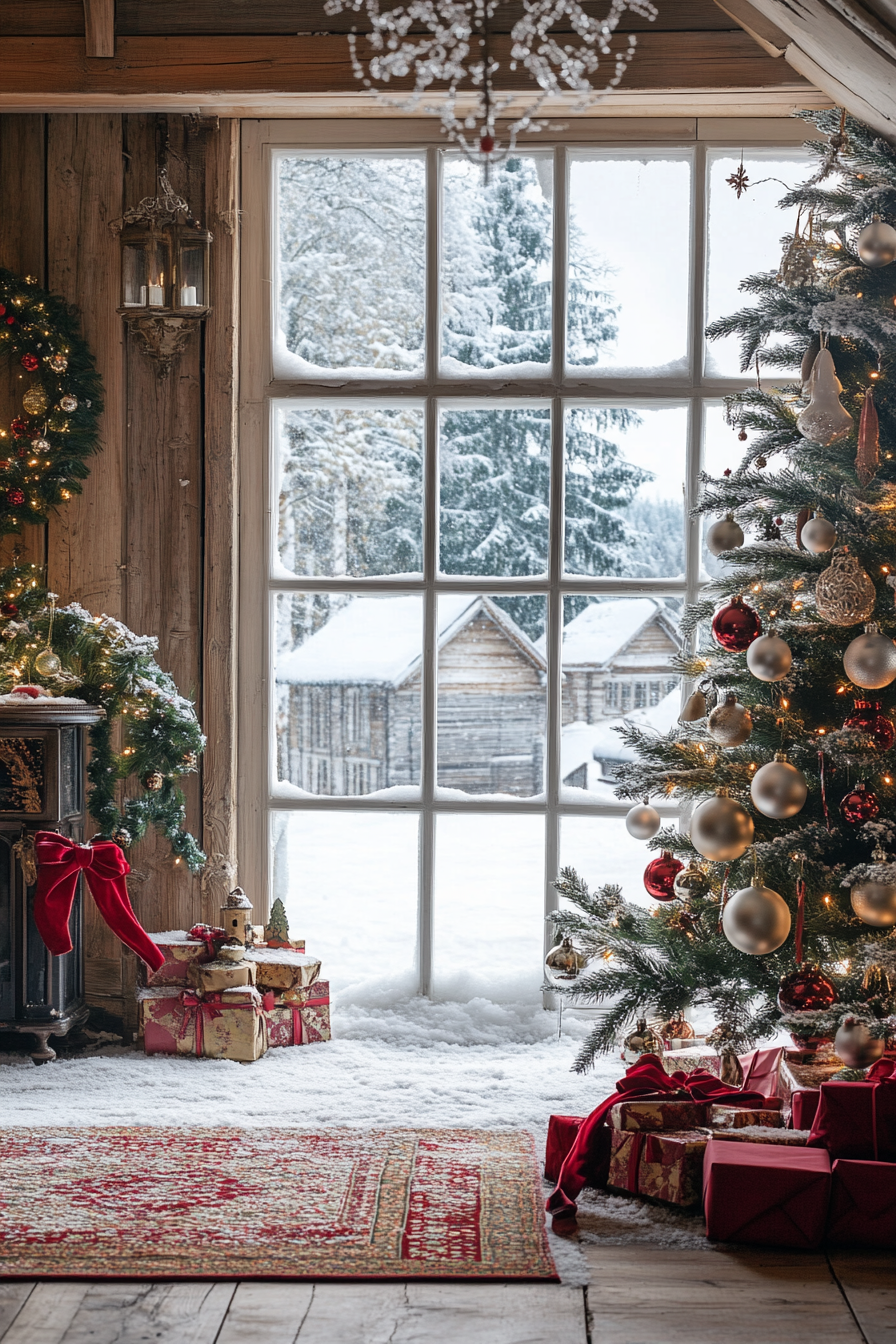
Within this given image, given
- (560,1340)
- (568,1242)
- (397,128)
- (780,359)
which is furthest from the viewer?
(397,128)

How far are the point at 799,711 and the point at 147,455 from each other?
188 centimetres

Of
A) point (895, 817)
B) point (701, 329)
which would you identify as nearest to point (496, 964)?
point (895, 817)

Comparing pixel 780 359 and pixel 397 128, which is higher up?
pixel 397 128

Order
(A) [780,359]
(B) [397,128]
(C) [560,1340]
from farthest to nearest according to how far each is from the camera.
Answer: (B) [397,128], (A) [780,359], (C) [560,1340]

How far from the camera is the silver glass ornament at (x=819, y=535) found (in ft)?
7.42

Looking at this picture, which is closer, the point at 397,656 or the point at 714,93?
the point at 714,93

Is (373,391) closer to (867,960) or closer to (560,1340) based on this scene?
(867,960)

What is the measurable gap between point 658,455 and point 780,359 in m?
0.69

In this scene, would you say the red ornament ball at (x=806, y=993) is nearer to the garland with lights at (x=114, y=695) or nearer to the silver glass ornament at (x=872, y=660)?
the silver glass ornament at (x=872, y=660)

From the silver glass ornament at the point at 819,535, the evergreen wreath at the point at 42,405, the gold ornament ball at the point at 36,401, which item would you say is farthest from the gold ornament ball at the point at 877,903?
the gold ornament ball at the point at 36,401

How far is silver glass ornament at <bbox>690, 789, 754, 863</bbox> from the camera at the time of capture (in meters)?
2.18

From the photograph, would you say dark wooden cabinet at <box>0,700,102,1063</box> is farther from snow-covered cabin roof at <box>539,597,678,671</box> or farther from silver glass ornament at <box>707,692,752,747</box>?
silver glass ornament at <box>707,692,752,747</box>

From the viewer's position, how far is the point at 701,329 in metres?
3.24

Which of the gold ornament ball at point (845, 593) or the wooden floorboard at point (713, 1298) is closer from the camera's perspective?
the wooden floorboard at point (713, 1298)
